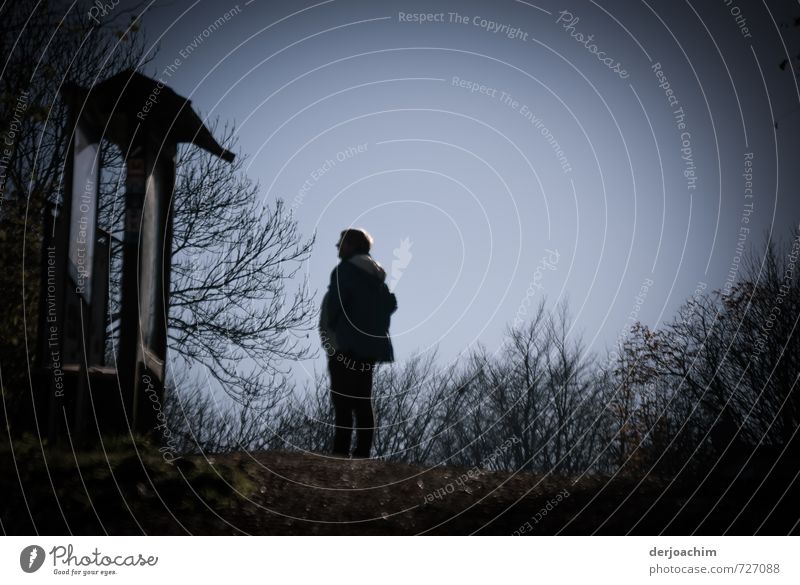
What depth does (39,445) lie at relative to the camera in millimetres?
5555

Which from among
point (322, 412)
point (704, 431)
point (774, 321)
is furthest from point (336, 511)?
point (322, 412)

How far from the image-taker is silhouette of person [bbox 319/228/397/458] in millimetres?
6812

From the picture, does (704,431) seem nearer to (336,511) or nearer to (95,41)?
(336,511)

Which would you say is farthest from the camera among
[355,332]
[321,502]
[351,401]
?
[351,401]

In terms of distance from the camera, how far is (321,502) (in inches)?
231

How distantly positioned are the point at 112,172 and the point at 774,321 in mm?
8164

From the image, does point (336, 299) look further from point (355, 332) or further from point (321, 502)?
point (321, 502)
